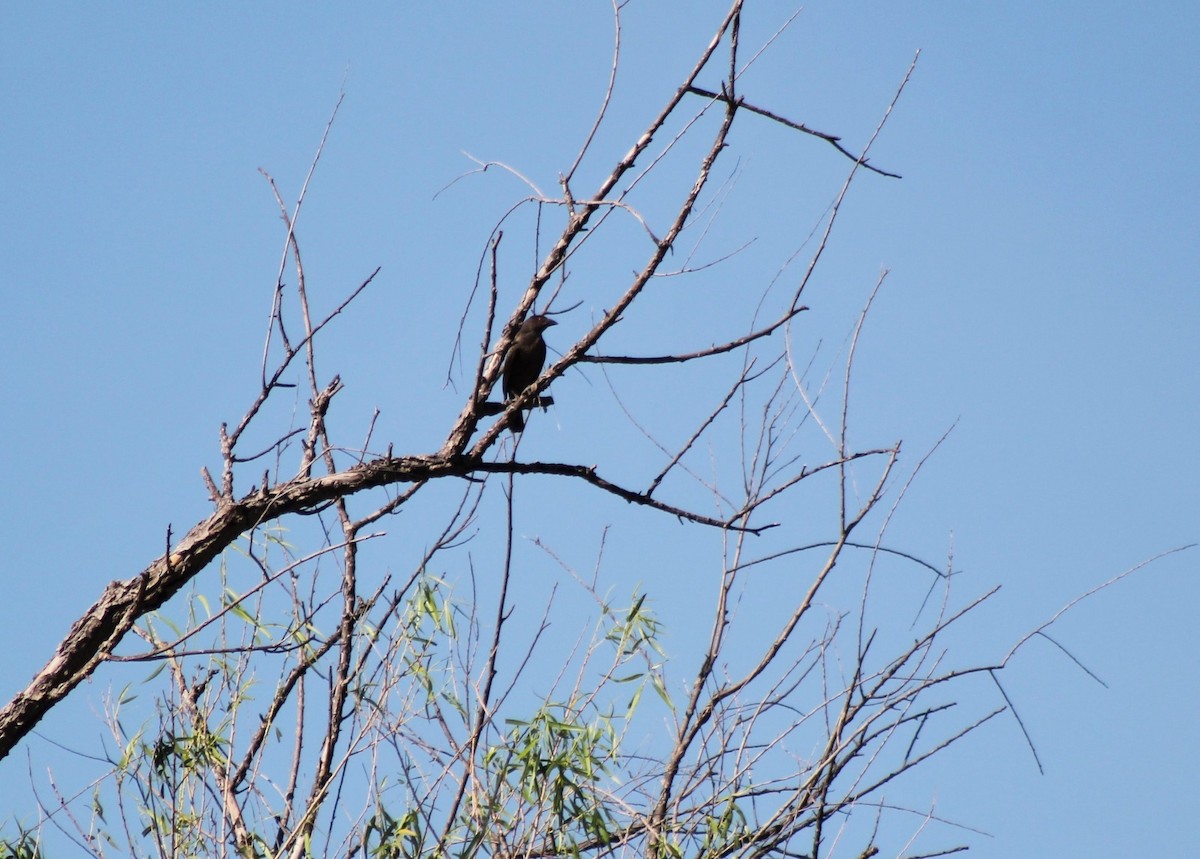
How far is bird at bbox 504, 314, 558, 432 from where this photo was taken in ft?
15.4

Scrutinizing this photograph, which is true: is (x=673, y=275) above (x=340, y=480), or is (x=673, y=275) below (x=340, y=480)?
above

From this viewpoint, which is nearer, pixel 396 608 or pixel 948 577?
pixel 948 577

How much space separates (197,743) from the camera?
352 cm

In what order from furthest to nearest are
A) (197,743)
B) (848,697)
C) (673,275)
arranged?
(197,743) < (673,275) < (848,697)

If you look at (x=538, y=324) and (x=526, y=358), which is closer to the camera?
(x=538, y=324)

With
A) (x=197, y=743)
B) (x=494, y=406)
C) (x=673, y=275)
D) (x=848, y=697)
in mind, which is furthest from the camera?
(x=197, y=743)

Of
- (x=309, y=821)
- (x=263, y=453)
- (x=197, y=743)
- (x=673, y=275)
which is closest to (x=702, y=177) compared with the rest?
(x=673, y=275)

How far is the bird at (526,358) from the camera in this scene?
185 inches

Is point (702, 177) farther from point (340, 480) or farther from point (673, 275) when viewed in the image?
point (340, 480)

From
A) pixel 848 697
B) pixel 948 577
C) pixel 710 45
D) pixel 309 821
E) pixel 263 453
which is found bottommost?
pixel 309 821

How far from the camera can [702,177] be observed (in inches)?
117

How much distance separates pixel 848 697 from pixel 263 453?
165 cm

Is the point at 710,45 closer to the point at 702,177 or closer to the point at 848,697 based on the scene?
the point at 702,177

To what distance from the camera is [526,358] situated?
499cm
